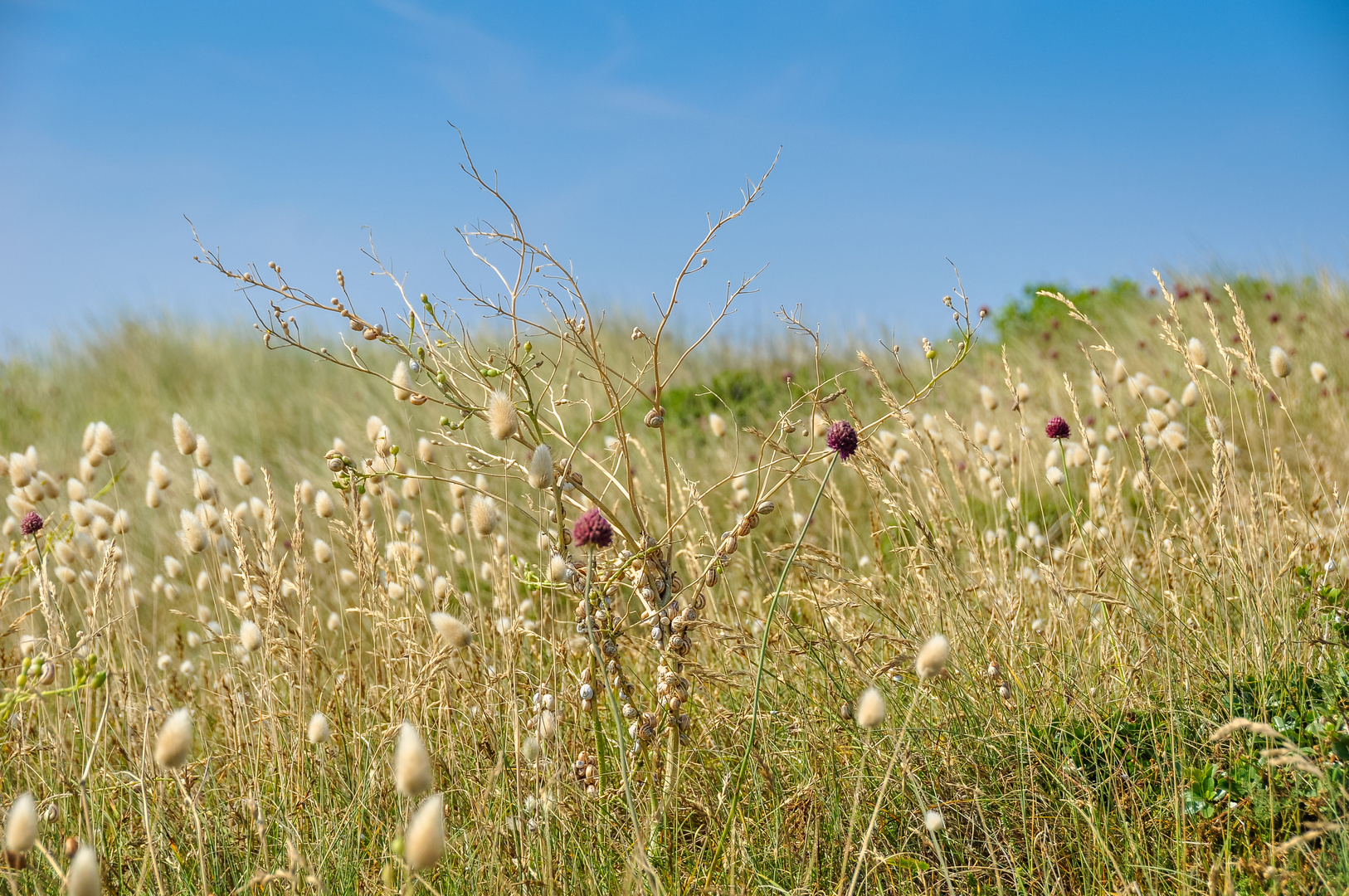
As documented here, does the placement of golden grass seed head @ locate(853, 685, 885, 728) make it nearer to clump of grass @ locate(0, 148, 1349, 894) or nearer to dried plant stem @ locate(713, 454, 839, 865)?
clump of grass @ locate(0, 148, 1349, 894)

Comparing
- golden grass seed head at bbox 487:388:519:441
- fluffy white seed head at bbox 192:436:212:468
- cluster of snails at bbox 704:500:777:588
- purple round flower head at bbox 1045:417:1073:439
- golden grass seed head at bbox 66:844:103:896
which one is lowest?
golden grass seed head at bbox 66:844:103:896

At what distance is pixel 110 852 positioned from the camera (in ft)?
6.48

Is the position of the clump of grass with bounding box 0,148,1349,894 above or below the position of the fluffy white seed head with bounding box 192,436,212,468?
below

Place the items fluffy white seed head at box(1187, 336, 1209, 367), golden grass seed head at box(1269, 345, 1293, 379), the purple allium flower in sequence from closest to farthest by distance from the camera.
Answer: the purple allium flower
fluffy white seed head at box(1187, 336, 1209, 367)
golden grass seed head at box(1269, 345, 1293, 379)

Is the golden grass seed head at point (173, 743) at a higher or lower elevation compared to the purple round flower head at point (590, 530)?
lower

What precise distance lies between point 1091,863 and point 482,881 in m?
1.21

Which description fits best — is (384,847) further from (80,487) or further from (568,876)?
(80,487)

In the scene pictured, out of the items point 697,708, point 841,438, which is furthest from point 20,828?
point 697,708

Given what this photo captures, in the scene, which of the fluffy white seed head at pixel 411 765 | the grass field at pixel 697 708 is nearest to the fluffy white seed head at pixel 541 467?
the grass field at pixel 697 708

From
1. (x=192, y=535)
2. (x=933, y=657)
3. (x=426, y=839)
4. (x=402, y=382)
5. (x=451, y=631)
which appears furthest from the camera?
(x=192, y=535)

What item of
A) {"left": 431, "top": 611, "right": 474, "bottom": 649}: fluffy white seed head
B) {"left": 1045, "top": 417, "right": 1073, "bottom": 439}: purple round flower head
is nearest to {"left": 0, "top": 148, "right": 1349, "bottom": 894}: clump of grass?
{"left": 431, "top": 611, "right": 474, "bottom": 649}: fluffy white seed head

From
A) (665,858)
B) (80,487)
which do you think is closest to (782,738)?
(665,858)

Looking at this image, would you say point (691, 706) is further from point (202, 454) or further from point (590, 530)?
point (202, 454)

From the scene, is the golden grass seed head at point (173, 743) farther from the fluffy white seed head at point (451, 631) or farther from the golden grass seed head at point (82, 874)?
the fluffy white seed head at point (451, 631)
